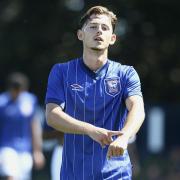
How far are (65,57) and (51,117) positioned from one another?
1650cm

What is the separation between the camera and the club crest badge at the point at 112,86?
7771mm

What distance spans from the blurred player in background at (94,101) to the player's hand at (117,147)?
34cm

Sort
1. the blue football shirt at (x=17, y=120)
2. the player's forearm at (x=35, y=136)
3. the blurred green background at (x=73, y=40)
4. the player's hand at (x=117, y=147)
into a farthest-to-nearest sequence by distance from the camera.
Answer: the blurred green background at (x=73, y=40)
the player's forearm at (x=35, y=136)
the blue football shirt at (x=17, y=120)
the player's hand at (x=117, y=147)

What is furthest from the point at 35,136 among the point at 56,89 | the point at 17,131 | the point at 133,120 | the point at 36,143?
the point at 133,120

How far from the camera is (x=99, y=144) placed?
7707 millimetres

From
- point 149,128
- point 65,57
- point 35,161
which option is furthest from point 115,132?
point 65,57

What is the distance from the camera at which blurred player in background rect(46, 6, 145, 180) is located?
7.71 meters

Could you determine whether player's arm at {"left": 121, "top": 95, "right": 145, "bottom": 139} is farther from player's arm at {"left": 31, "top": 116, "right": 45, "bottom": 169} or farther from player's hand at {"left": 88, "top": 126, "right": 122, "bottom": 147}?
player's arm at {"left": 31, "top": 116, "right": 45, "bottom": 169}

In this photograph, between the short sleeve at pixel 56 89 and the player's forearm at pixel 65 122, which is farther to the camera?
the short sleeve at pixel 56 89

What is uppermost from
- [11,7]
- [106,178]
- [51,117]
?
[11,7]

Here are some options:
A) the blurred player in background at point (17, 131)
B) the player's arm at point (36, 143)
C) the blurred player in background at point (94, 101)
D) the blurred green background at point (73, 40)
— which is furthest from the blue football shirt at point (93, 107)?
the blurred green background at point (73, 40)

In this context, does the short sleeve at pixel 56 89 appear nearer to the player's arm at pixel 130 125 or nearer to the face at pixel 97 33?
the face at pixel 97 33

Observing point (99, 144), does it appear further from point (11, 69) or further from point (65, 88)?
point (11, 69)

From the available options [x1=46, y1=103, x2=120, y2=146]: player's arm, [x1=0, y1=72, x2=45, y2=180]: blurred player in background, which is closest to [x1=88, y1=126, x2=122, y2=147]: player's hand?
[x1=46, y1=103, x2=120, y2=146]: player's arm
